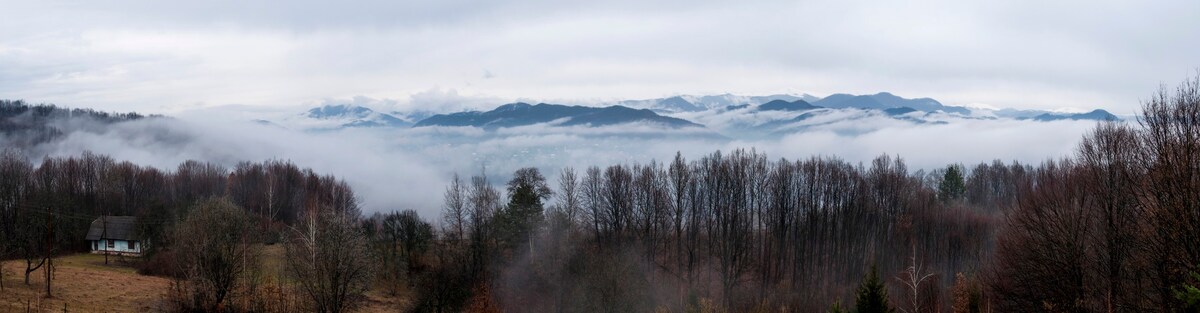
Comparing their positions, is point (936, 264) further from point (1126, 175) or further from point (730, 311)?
point (1126, 175)

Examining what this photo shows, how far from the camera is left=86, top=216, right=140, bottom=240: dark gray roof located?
5628cm

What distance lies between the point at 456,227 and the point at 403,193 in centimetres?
12635

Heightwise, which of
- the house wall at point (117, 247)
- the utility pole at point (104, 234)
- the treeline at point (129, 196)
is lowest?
the house wall at point (117, 247)

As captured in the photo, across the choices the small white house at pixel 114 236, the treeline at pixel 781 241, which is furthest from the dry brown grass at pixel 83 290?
the treeline at pixel 781 241

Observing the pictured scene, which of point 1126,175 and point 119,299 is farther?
point 119,299

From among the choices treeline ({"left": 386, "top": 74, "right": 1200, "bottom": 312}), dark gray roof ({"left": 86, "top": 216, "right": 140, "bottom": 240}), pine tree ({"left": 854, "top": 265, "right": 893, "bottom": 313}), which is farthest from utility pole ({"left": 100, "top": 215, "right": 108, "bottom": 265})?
pine tree ({"left": 854, "top": 265, "right": 893, "bottom": 313})

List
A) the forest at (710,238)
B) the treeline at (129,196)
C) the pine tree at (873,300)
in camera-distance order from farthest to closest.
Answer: the treeline at (129,196) < the forest at (710,238) < the pine tree at (873,300)

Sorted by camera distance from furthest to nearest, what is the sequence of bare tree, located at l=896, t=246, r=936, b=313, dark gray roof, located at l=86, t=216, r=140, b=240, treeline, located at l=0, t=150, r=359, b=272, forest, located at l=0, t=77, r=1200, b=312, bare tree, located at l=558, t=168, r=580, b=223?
dark gray roof, located at l=86, t=216, r=140, b=240 < bare tree, located at l=558, t=168, r=580, b=223 < treeline, located at l=0, t=150, r=359, b=272 < forest, located at l=0, t=77, r=1200, b=312 < bare tree, located at l=896, t=246, r=936, b=313

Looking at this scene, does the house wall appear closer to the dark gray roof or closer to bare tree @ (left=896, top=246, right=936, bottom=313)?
the dark gray roof

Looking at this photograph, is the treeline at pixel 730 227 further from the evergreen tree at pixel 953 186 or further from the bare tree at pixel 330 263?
the evergreen tree at pixel 953 186

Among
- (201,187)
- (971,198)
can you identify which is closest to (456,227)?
(201,187)

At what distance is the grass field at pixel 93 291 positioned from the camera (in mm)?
32344

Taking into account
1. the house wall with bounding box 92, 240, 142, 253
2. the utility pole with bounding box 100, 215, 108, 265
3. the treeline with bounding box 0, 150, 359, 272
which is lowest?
the house wall with bounding box 92, 240, 142, 253

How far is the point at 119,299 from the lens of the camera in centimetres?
3578
